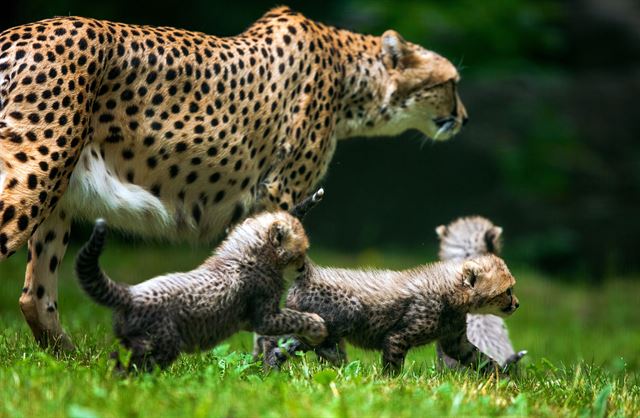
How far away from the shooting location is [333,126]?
5.79 metres

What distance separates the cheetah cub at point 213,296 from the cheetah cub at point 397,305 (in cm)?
17

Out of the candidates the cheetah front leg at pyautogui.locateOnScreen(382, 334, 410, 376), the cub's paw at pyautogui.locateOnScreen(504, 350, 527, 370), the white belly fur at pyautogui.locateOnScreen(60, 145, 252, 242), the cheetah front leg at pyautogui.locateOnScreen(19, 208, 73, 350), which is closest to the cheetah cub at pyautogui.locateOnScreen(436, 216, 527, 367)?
the cub's paw at pyautogui.locateOnScreen(504, 350, 527, 370)

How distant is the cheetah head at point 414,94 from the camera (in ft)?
20.2

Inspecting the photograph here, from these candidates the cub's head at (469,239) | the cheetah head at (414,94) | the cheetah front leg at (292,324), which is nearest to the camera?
the cheetah front leg at (292,324)

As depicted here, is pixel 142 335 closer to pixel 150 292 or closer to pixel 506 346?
pixel 150 292

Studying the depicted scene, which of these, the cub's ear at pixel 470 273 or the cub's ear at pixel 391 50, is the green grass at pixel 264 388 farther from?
the cub's ear at pixel 391 50

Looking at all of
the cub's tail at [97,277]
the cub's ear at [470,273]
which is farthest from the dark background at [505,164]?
the cub's tail at [97,277]

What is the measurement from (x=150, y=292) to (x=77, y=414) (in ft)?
3.52

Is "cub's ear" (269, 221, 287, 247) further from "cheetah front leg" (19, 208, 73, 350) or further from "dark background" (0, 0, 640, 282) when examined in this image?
"dark background" (0, 0, 640, 282)

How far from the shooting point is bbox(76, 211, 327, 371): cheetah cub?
3926mm

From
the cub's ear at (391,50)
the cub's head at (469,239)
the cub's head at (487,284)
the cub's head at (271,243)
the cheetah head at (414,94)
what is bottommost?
the cub's head at (469,239)

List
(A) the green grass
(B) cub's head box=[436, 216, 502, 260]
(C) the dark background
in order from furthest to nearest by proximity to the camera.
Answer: (C) the dark background → (B) cub's head box=[436, 216, 502, 260] → (A) the green grass

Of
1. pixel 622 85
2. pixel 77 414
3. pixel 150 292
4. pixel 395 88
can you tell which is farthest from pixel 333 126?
pixel 622 85

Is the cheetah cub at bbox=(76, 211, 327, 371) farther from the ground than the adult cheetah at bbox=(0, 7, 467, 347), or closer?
closer
